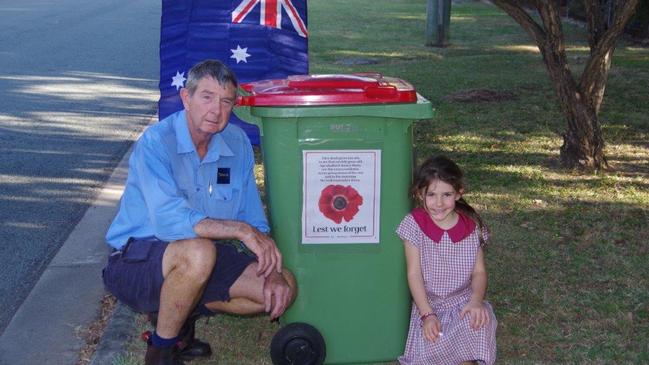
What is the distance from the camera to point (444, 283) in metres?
3.92

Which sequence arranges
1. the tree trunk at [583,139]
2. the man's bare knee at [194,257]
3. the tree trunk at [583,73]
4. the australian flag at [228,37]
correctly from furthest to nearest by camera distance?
the australian flag at [228,37]
the tree trunk at [583,139]
the tree trunk at [583,73]
the man's bare knee at [194,257]

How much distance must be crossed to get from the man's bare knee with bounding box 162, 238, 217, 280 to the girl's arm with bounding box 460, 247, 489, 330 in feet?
3.44

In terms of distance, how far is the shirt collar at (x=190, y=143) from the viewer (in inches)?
152

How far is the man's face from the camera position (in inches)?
150

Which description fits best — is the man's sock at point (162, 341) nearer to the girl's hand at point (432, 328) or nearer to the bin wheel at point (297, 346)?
the bin wheel at point (297, 346)

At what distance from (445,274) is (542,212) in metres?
2.50

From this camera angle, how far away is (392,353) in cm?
404

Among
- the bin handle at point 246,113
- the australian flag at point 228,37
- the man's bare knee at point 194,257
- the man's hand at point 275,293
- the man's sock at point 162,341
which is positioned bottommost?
the man's sock at point 162,341

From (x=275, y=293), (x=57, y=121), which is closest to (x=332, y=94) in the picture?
(x=275, y=293)

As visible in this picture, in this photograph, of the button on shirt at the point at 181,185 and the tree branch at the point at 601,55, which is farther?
the tree branch at the point at 601,55

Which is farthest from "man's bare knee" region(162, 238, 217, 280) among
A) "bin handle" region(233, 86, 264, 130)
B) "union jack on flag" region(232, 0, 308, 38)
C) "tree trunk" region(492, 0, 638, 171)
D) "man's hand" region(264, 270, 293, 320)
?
"union jack on flag" region(232, 0, 308, 38)

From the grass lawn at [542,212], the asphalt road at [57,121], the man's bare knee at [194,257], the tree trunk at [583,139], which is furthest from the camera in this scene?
the tree trunk at [583,139]

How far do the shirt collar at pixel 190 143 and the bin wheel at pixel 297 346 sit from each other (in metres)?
0.79

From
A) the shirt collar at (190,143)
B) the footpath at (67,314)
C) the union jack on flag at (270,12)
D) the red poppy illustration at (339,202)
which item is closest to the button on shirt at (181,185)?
the shirt collar at (190,143)
